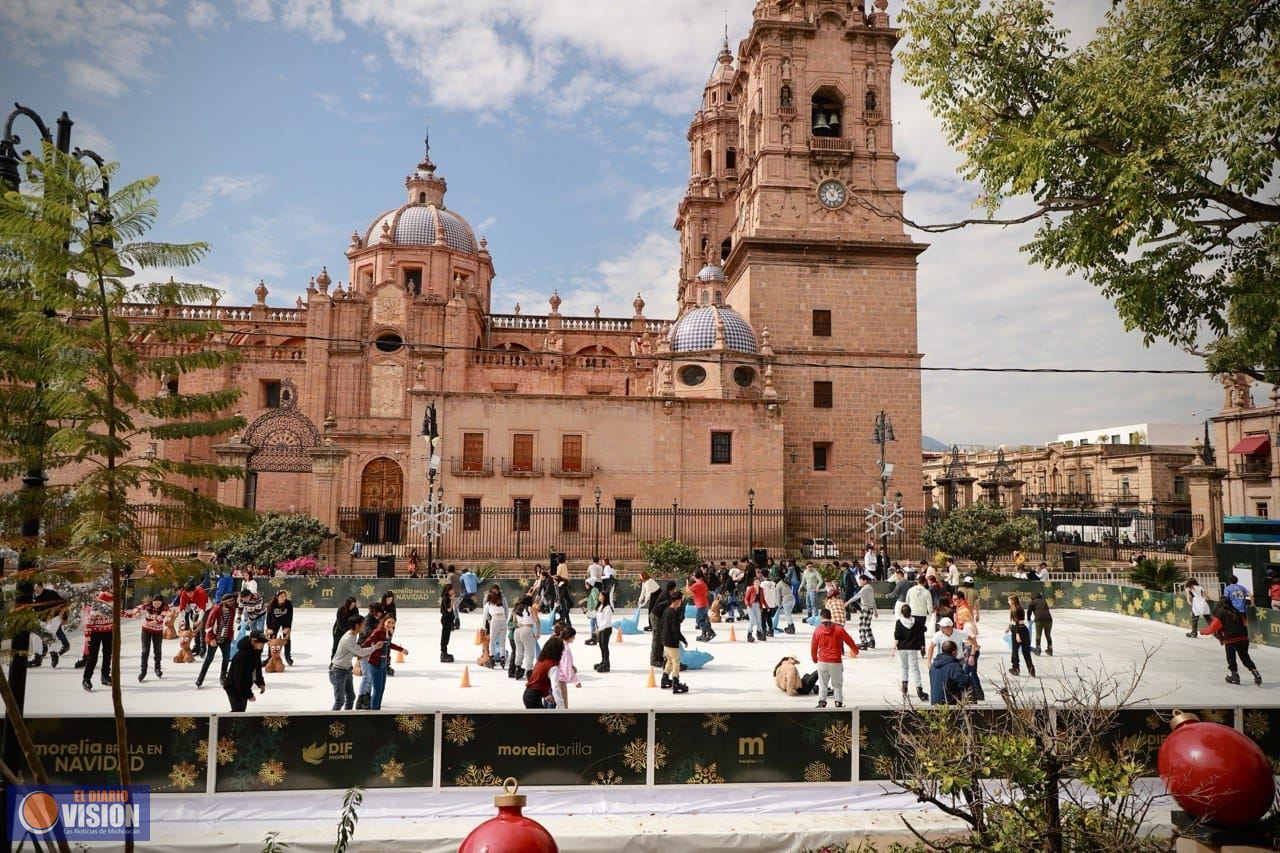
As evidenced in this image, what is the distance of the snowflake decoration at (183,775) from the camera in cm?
706

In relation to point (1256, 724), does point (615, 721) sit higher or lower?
higher

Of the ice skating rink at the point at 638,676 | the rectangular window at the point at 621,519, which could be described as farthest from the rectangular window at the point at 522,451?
the ice skating rink at the point at 638,676

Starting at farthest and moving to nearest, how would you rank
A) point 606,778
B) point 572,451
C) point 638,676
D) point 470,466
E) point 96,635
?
point 572,451 < point 470,466 < point 638,676 < point 96,635 < point 606,778

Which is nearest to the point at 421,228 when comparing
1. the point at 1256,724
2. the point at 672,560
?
the point at 672,560

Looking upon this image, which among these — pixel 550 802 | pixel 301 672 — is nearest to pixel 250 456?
pixel 301 672

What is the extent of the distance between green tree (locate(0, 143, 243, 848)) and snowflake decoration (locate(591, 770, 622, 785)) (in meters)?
3.89

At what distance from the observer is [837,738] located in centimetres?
776

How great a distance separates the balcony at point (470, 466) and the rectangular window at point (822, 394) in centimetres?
1334

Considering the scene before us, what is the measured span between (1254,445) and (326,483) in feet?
140

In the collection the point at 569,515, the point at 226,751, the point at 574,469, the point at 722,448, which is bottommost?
the point at 226,751

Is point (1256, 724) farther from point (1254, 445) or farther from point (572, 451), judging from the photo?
point (1254, 445)

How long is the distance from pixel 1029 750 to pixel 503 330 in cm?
4039

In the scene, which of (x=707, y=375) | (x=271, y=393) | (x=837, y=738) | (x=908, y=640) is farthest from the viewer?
(x=271, y=393)

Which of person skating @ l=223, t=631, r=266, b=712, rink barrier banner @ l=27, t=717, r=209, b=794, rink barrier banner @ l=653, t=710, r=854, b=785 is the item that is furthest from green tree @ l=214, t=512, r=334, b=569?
rink barrier banner @ l=653, t=710, r=854, b=785
